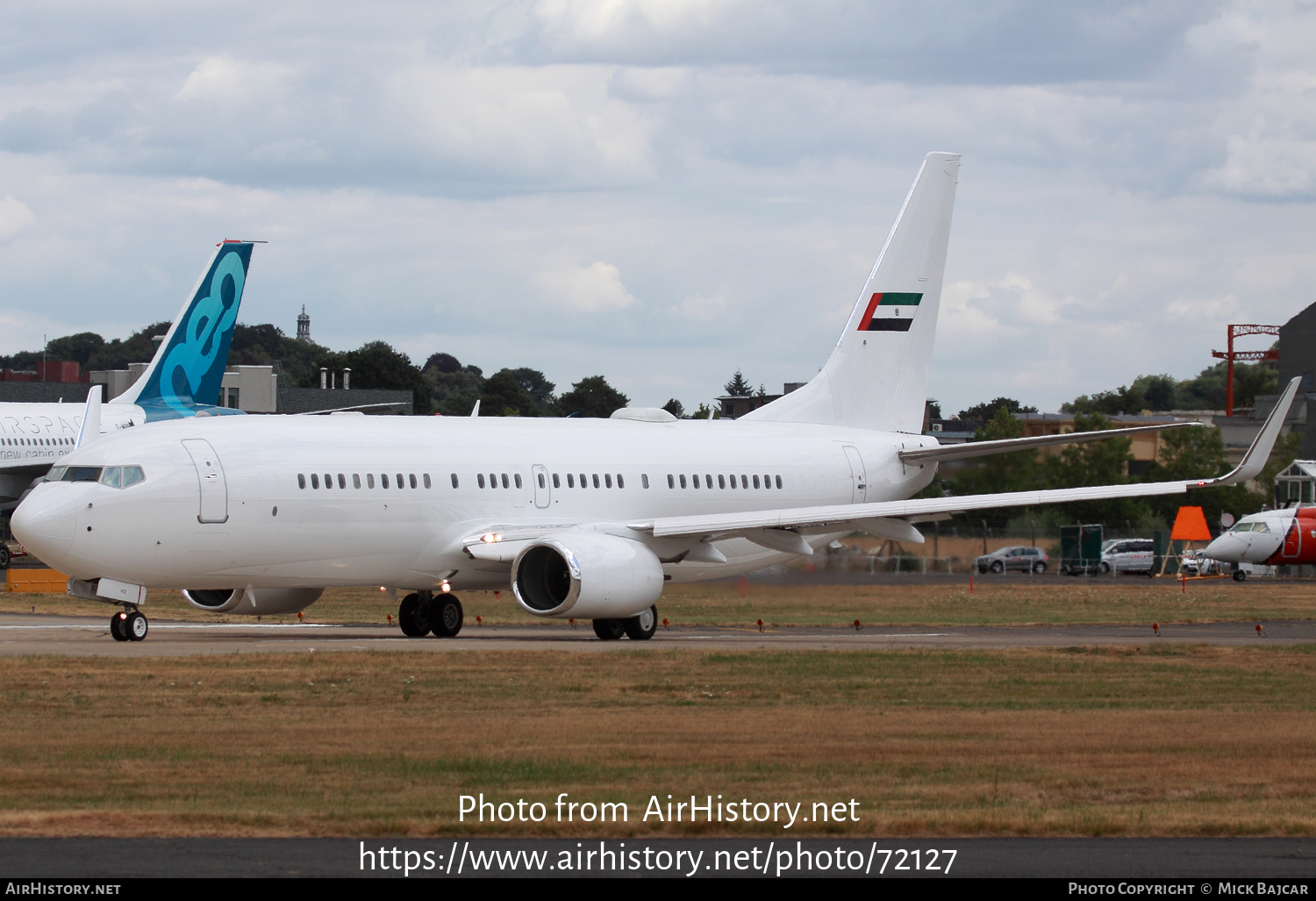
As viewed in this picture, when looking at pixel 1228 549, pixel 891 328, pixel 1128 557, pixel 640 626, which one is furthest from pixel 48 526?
pixel 1128 557

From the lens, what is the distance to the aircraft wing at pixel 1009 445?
1249 inches

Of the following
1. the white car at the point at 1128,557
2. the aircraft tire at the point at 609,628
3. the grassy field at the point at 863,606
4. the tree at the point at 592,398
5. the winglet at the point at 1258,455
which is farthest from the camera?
the tree at the point at 592,398

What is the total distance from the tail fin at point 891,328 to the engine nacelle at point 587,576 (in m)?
9.23

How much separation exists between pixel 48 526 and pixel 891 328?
65.0ft

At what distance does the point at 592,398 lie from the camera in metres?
126

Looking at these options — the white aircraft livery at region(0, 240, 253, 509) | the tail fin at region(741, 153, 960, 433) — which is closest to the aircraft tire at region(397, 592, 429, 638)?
the tail fin at region(741, 153, 960, 433)

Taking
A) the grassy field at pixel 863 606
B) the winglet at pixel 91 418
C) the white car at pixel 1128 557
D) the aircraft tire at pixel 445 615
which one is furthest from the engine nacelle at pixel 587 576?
the white car at pixel 1128 557

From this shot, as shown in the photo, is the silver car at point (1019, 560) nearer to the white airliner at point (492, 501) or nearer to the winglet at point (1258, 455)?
the white airliner at point (492, 501)

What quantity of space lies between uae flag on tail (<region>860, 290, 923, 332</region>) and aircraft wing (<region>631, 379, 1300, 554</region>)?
7.71 m

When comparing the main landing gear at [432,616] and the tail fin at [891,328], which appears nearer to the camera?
the main landing gear at [432,616]

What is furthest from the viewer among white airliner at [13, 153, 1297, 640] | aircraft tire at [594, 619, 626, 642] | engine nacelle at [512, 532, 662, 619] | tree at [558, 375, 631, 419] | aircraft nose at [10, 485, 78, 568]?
tree at [558, 375, 631, 419]

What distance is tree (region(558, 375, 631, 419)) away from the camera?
402 ft

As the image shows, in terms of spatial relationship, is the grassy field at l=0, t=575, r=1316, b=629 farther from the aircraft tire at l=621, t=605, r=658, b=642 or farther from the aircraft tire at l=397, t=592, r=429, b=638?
the aircraft tire at l=397, t=592, r=429, b=638
